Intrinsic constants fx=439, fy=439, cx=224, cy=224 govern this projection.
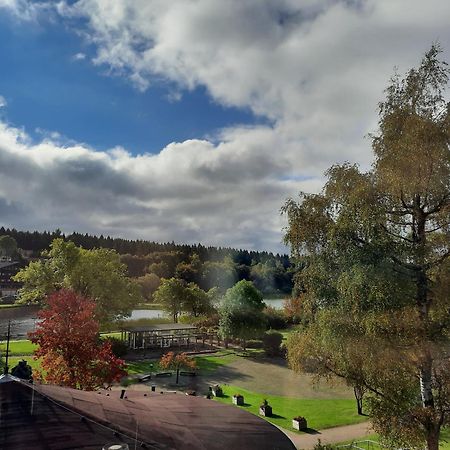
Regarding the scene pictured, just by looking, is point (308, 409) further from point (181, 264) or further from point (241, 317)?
point (181, 264)

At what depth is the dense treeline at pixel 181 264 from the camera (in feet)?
399

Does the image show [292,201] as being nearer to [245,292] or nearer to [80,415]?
[80,415]

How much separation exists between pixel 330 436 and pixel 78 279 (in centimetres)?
3190

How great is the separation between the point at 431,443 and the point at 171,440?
26.9 ft

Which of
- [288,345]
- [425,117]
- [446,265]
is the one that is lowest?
[288,345]

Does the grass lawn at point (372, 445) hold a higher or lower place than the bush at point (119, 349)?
lower

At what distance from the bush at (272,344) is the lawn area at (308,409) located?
54.1ft

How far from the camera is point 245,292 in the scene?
56.3 meters

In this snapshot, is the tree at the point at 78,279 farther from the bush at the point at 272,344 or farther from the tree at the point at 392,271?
the tree at the point at 392,271

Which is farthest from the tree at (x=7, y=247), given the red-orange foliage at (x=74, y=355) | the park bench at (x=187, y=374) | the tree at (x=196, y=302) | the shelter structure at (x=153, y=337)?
the red-orange foliage at (x=74, y=355)

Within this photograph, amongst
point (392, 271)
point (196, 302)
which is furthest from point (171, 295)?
point (392, 271)

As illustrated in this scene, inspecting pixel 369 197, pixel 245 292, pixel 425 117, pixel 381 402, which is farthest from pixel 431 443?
pixel 245 292

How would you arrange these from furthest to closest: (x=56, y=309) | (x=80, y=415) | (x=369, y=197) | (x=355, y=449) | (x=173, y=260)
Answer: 1. (x=173, y=260)
2. (x=56, y=309)
3. (x=355, y=449)
4. (x=369, y=197)
5. (x=80, y=415)

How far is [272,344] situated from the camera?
171 ft
